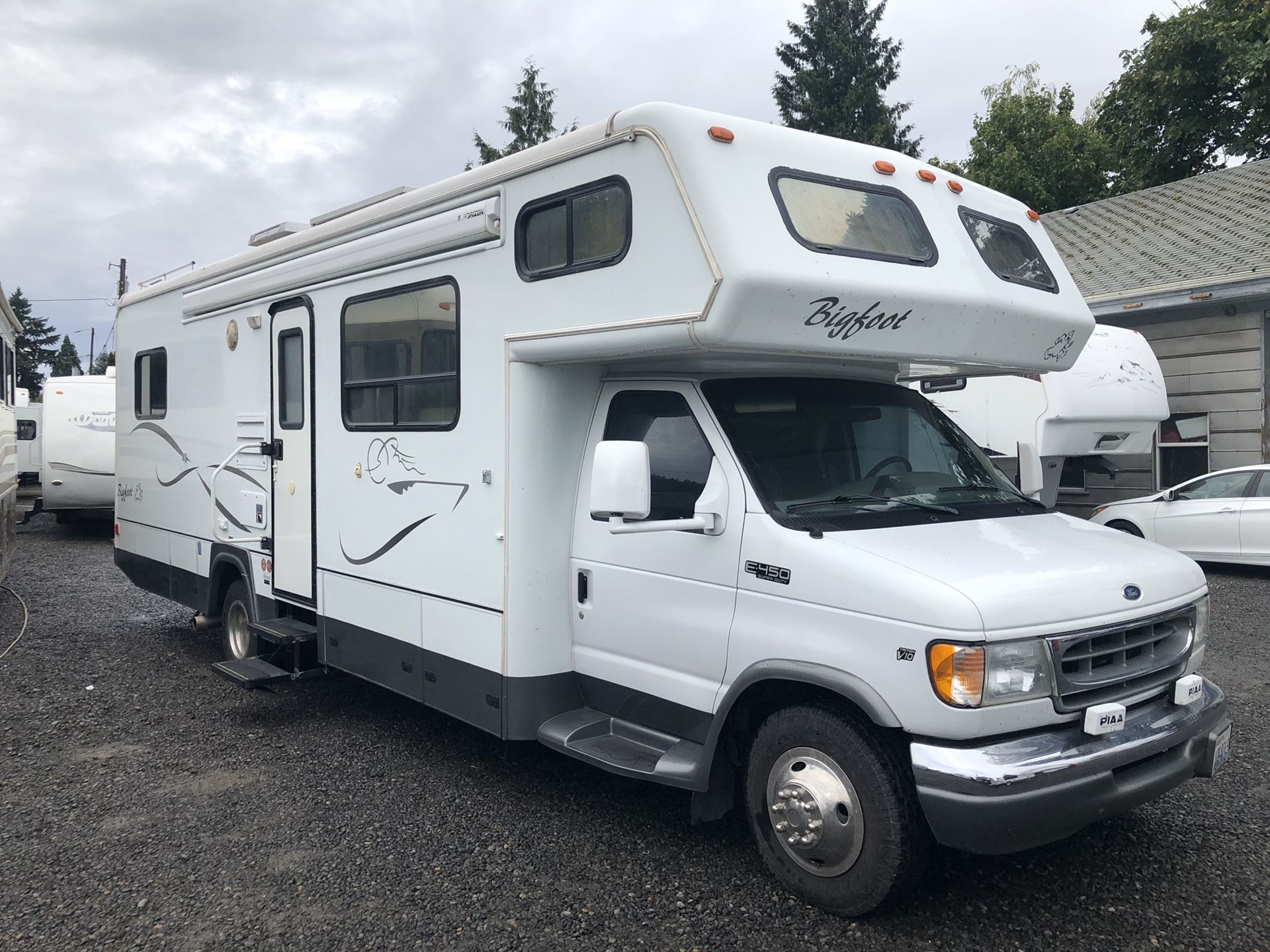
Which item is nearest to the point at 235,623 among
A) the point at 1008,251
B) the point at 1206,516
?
the point at 1008,251

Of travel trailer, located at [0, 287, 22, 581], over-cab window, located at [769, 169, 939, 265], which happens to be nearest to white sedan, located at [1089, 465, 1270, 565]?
over-cab window, located at [769, 169, 939, 265]

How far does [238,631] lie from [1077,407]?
27.8 feet

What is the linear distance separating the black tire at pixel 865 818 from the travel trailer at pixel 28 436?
68.8 feet

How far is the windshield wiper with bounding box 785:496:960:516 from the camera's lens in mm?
4112

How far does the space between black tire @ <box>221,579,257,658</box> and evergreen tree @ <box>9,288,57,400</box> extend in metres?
78.0

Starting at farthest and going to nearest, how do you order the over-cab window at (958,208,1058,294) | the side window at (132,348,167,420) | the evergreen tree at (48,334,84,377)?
the evergreen tree at (48,334,84,377), the side window at (132,348,167,420), the over-cab window at (958,208,1058,294)

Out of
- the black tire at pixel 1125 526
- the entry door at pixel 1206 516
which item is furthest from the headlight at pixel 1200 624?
the black tire at pixel 1125 526

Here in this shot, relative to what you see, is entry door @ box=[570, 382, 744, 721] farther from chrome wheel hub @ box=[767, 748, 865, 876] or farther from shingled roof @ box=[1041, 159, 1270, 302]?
shingled roof @ box=[1041, 159, 1270, 302]

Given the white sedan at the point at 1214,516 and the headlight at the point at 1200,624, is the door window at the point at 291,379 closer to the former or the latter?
the headlight at the point at 1200,624

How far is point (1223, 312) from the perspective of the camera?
510 inches

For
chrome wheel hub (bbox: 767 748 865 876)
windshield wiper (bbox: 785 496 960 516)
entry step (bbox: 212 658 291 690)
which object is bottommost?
entry step (bbox: 212 658 291 690)

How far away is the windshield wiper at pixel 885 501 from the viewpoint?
4112 millimetres

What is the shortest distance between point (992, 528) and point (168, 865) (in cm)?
377

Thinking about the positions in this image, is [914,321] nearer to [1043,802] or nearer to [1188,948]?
[1043,802]
